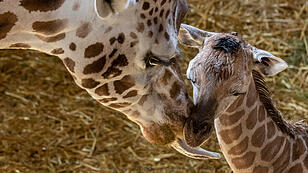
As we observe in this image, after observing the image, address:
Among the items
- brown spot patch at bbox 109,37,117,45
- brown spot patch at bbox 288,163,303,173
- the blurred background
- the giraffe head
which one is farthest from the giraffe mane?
the blurred background

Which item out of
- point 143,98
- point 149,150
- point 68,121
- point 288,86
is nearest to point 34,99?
point 68,121

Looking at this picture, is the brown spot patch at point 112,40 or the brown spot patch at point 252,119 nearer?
the brown spot patch at point 112,40

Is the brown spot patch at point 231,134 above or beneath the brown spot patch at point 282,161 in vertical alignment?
above

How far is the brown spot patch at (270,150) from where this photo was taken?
204 cm

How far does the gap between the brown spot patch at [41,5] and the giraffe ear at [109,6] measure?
91 millimetres

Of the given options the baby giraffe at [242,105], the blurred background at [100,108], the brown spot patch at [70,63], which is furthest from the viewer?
the blurred background at [100,108]

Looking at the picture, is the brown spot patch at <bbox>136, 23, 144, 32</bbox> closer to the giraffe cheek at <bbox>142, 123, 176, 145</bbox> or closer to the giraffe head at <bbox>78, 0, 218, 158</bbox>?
the giraffe head at <bbox>78, 0, 218, 158</bbox>

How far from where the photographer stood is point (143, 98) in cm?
152

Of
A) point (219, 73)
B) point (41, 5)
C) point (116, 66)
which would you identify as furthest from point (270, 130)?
point (41, 5)

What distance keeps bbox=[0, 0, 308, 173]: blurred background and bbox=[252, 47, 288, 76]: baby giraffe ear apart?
0.99 meters

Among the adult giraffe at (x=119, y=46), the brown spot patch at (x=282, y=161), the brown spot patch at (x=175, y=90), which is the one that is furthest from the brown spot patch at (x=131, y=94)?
the brown spot patch at (x=282, y=161)

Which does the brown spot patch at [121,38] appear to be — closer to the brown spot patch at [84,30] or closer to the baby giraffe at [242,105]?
the brown spot patch at [84,30]

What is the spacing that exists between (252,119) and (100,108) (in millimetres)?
1760

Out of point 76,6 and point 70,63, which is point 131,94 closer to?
point 70,63
